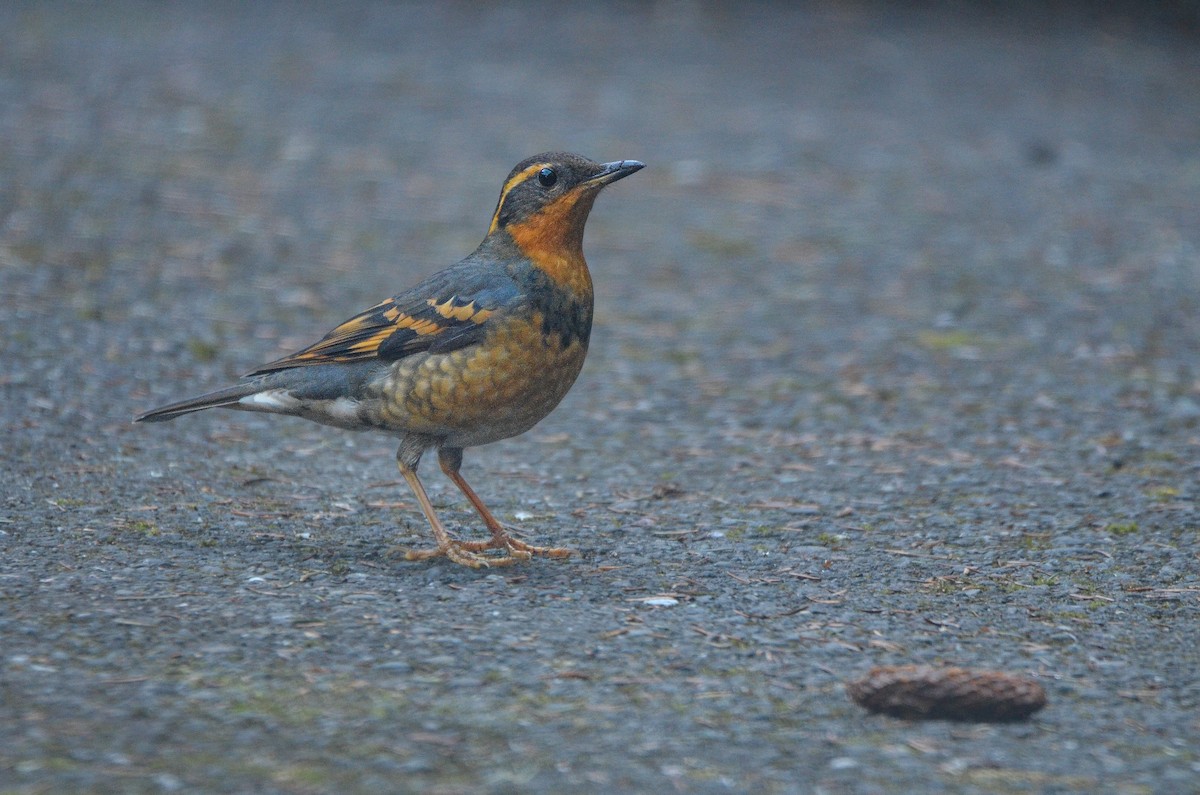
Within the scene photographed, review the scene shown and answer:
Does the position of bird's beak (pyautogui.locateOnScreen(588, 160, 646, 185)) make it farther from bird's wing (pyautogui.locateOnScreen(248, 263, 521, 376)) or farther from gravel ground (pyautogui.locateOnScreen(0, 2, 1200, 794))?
gravel ground (pyautogui.locateOnScreen(0, 2, 1200, 794))

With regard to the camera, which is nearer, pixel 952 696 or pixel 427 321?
pixel 952 696

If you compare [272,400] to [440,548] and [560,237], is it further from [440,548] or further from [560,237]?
[560,237]

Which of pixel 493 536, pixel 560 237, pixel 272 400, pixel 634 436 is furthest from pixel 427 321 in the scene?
pixel 634 436

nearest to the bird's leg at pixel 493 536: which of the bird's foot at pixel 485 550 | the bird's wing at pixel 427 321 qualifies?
the bird's foot at pixel 485 550

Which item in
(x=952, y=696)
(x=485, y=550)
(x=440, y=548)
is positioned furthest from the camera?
(x=485, y=550)

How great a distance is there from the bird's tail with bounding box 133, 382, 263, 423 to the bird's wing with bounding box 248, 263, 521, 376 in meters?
0.09

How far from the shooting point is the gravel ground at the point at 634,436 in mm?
3918

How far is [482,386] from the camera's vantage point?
5336mm

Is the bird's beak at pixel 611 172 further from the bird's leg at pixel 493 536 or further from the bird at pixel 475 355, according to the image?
the bird's leg at pixel 493 536

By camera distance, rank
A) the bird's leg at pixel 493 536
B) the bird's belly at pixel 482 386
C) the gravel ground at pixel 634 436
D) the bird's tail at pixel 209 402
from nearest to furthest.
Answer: the gravel ground at pixel 634 436 < the bird's belly at pixel 482 386 < the bird's leg at pixel 493 536 < the bird's tail at pixel 209 402

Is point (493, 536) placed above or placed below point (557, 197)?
below

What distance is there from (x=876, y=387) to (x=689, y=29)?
36.4 ft

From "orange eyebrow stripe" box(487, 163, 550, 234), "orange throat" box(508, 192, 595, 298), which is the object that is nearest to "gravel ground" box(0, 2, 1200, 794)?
"orange throat" box(508, 192, 595, 298)

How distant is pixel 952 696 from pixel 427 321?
2620 mm
